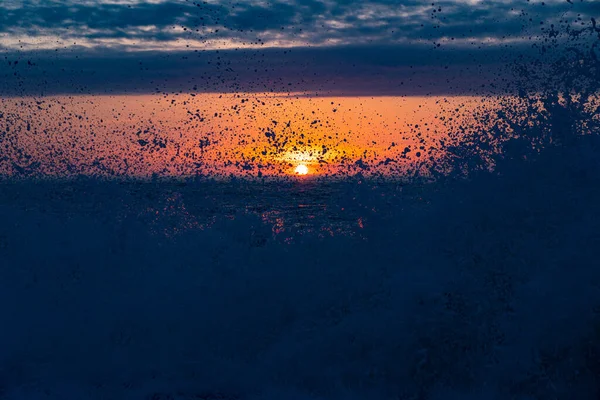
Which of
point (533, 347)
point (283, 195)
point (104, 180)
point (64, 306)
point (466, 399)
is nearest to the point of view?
point (466, 399)

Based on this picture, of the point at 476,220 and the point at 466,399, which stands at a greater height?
the point at 476,220

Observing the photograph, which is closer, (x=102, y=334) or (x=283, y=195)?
(x=102, y=334)

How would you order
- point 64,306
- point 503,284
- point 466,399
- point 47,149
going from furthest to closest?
point 47,149
point 64,306
point 503,284
point 466,399

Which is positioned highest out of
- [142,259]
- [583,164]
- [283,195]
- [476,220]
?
[583,164]

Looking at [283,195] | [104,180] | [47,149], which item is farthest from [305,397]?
[283,195]

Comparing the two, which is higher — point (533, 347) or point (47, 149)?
point (47, 149)

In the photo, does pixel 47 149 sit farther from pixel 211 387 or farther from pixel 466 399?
pixel 466 399

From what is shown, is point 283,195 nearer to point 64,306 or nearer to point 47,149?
point 47,149

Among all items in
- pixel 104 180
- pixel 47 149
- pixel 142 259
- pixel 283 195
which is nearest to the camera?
pixel 142 259

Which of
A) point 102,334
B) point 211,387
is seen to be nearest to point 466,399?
point 211,387
